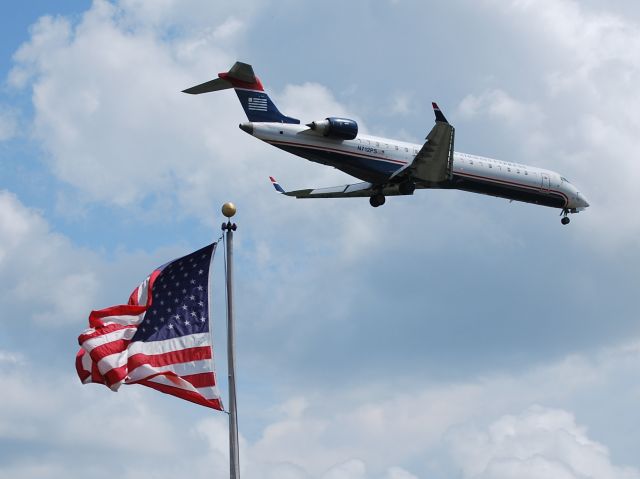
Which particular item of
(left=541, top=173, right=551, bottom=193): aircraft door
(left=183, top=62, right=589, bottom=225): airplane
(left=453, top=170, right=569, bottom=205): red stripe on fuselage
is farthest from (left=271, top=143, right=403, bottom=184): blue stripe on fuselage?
(left=541, top=173, right=551, bottom=193): aircraft door

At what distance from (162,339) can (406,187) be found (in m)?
46.7

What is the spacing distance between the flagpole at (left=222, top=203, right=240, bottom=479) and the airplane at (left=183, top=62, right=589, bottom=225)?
38428mm

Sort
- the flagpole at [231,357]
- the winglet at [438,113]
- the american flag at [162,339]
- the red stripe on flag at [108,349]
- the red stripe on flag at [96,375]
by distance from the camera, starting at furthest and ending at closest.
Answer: the winglet at [438,113], the red stripe on flag at [108,349], the red stripe on flag at [96,375], the american flag at [162,339], the flagpole at [231,357]

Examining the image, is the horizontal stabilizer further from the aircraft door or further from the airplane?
the aircraft door

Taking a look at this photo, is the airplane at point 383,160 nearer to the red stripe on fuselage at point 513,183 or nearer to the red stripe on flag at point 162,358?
the red stripe on fuselage at point 513,183

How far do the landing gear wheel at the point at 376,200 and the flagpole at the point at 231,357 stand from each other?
4826 centimetres

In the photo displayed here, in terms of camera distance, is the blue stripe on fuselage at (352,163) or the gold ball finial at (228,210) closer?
the gold ball finial at (228,210)

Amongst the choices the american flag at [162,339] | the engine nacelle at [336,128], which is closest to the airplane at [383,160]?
the engine nacelle at [336,128]

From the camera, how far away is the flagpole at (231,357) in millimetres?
30234

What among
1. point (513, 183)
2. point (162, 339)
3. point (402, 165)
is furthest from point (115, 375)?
point (513, 183)

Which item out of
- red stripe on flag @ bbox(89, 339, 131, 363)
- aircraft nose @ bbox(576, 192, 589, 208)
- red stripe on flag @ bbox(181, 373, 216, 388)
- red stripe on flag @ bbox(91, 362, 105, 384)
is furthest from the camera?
aircraft nose @ bbox(576, 192, 589, 208)

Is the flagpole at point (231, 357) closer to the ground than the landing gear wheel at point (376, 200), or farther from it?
closer to the ground

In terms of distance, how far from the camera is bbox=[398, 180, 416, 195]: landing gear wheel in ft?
256

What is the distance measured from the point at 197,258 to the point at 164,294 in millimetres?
1435
